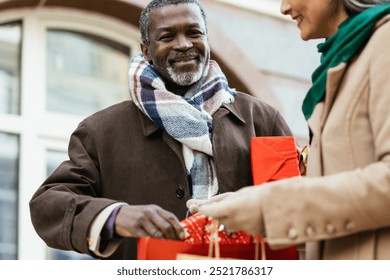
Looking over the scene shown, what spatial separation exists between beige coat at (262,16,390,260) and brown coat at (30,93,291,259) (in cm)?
79

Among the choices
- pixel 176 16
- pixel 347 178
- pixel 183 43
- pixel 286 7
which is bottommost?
pixel 347 178

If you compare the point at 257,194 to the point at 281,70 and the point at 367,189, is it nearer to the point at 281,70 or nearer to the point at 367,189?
the point at 367,189

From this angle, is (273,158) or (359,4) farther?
(273,158)

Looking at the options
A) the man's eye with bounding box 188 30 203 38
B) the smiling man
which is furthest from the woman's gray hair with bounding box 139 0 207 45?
the man's eye with bounding box 188 30 203 38

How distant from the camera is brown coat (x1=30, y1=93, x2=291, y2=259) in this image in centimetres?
326

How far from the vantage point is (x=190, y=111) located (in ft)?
11.1

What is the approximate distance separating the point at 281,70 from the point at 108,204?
4099mm

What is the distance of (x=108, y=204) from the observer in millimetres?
2941

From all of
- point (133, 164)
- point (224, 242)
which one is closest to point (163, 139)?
point (133, 164)

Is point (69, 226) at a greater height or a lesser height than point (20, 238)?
lesser

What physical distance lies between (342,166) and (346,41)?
1.04ft

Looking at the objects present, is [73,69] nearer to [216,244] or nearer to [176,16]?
[176,16]

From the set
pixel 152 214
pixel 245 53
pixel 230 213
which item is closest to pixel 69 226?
pixel 152 214
